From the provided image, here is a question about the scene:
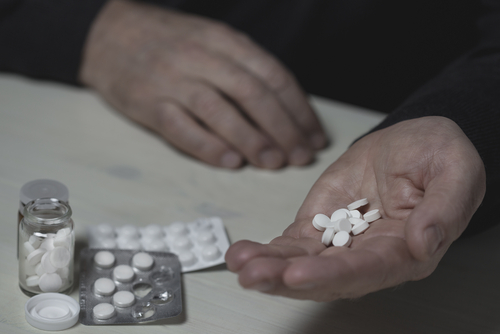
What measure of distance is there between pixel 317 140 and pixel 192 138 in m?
0.30

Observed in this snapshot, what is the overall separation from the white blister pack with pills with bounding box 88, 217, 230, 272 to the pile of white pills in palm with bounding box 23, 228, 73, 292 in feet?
0.35

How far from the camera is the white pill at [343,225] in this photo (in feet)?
1.91

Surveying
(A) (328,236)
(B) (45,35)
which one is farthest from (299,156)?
(B) (45,35)

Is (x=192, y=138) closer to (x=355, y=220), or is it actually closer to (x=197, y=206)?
(x=197, y=206)

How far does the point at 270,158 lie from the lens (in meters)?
1.01

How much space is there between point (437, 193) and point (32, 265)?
1.62 feet

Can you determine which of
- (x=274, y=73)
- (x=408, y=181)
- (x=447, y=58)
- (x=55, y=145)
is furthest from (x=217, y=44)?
(x=447, y=58)

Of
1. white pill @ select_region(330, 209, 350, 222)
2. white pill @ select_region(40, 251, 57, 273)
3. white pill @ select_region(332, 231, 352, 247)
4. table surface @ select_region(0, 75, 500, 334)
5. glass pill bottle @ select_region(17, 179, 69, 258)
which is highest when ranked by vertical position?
white pill @ select_region(330, 209, 350, 222)

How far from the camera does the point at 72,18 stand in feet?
3.87

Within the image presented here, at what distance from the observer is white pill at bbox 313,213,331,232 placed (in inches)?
23.3

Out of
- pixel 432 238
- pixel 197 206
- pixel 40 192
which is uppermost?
pixel 432 238

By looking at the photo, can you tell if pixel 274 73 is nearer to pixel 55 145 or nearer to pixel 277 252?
pixel 55 145

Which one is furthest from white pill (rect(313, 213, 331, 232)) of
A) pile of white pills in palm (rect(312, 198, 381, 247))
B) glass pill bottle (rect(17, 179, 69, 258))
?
glass pill bottle (rect(17, 179, 69, 258))

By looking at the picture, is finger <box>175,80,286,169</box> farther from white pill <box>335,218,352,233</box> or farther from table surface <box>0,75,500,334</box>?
white pill <box>335,218,352,233</box>
